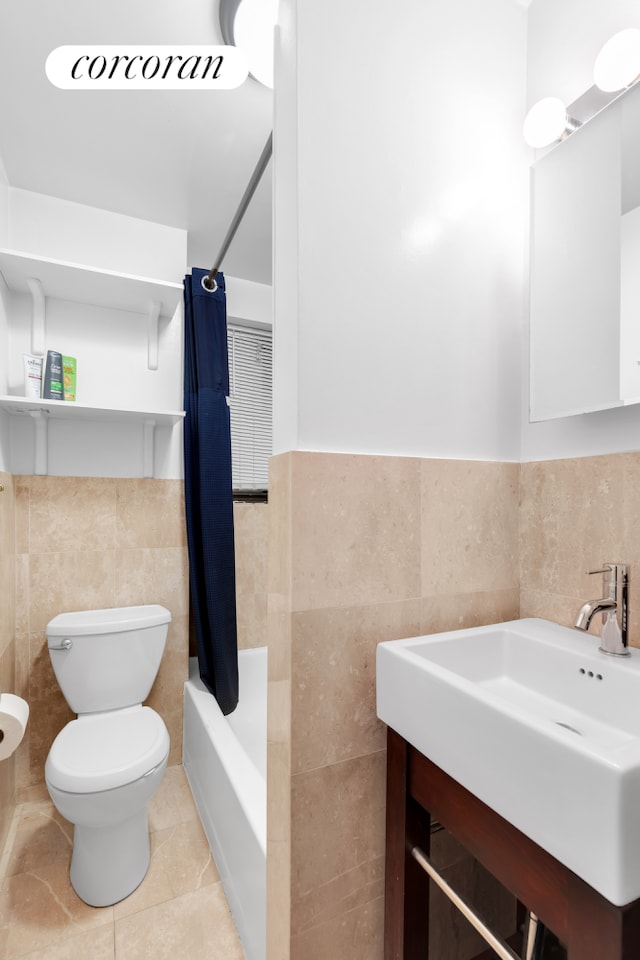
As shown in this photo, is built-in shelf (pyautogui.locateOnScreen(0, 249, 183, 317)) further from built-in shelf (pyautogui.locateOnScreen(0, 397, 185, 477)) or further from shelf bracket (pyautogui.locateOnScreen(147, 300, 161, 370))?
built-in shelf (pyautogui.locateOnScreen(0, 397, 185, 477))

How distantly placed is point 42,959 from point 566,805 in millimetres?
1507

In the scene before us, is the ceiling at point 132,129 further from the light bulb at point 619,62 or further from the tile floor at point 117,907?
the tile floor at point 117,907

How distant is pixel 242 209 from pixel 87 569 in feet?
4.85

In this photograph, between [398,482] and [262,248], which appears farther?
[262,248]

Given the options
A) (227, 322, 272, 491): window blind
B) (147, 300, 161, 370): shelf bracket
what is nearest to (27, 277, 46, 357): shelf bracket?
(147, 300, 161, 370): shelf bracket

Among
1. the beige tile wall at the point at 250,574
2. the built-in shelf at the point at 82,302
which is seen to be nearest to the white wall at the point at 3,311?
the built-in shelf at the point at 82,302

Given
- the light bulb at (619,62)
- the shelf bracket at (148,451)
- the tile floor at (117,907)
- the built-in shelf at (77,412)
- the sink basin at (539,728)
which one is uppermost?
the light bulb at (619,62)

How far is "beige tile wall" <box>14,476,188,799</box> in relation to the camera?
70.2 inches

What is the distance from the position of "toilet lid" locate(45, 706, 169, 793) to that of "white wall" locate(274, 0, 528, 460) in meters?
1.12

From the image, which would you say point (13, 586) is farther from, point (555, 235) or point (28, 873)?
point (555, 235)

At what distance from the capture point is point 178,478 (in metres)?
2.07

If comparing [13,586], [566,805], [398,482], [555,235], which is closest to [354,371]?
[398,482]

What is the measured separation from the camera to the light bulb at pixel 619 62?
84 centimetres

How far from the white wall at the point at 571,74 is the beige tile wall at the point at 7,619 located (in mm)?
1682
